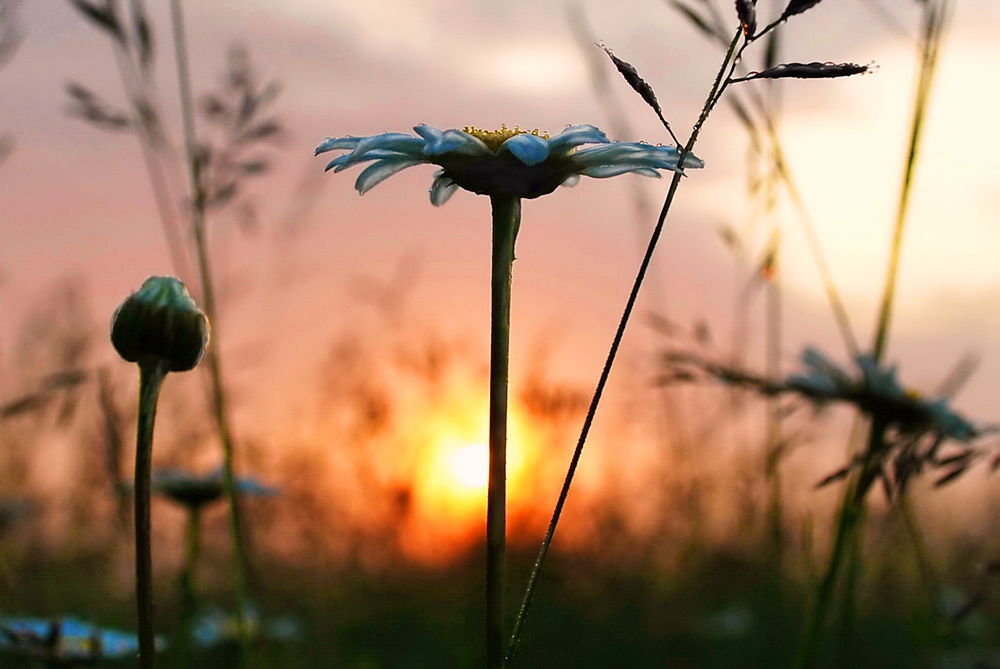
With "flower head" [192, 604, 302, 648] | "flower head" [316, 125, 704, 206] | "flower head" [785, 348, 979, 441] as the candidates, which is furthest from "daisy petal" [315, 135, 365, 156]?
"flower head" [192, 604, 302, 648]

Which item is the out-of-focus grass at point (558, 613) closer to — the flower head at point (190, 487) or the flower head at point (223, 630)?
the flower head at point (223, 630)

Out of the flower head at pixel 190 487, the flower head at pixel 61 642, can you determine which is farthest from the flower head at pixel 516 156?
the flower head at pixel 190 487

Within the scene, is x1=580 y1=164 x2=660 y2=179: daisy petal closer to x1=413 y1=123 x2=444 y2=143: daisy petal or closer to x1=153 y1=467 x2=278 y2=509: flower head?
x1=413 y1=123 x2=444 y2=143: daisy petal

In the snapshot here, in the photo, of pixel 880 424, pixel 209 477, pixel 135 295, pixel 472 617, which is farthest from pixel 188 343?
pixel 472 617

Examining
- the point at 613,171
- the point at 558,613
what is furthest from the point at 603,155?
the point at 558,613

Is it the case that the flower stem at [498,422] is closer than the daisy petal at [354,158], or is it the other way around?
the flower stem at [498,422]

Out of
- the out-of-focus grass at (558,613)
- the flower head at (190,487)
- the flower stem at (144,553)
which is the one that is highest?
the flower stem at (144,553)

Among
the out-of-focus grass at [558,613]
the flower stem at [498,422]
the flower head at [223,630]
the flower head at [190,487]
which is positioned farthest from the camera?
the out-of-focus grass at [558,613]

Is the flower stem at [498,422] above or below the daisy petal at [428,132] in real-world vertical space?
below
